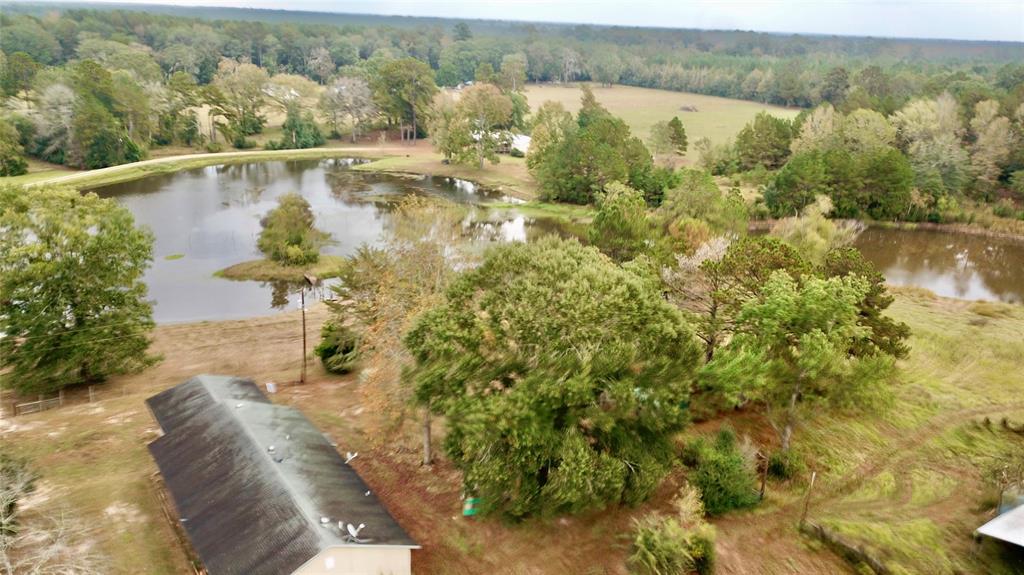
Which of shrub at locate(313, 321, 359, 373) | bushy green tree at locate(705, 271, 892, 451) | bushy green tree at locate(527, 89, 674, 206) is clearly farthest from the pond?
bushy green tree at locate(705, 271, 892, 451)

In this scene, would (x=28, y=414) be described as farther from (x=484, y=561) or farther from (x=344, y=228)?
(x=344, y=228)

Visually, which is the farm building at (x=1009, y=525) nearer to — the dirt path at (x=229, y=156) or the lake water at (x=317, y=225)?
the lake water at (x=317, y=225)

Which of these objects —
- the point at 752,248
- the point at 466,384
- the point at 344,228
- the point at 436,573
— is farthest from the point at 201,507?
the point at 344,228

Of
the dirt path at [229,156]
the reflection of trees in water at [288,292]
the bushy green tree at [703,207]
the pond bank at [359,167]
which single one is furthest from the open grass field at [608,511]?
the dirt path at [229,156]

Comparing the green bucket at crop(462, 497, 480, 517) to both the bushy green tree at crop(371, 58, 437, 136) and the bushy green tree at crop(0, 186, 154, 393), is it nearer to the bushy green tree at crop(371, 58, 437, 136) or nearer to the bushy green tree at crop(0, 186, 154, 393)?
the bushy green tree at crop(0, 186, 154, 393)

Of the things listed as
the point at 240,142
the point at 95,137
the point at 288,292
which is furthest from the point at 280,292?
the point at 240,142
